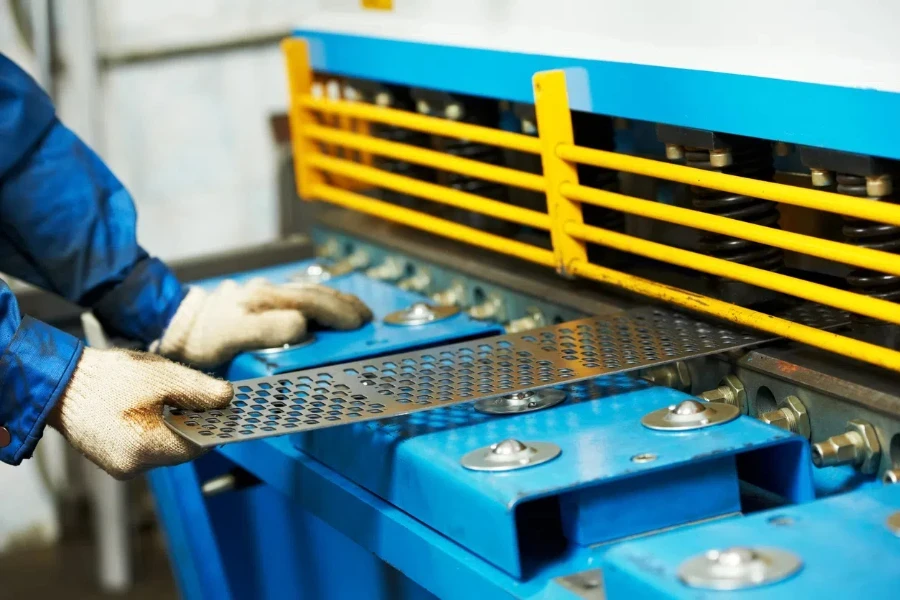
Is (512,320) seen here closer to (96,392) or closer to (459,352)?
(459,352)

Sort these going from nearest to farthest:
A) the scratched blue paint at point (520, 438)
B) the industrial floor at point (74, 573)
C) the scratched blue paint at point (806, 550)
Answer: the scratched blue paint at point (806, 550) < the scratched blue paint at point (520, 438) < the industrial floor at point (74, 573)

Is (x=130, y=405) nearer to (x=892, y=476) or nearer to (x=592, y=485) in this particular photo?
(x=592, y=485)

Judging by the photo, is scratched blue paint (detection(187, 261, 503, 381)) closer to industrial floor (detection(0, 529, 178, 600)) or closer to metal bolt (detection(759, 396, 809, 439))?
metal bolt (detection(759, 396, 809, 439))

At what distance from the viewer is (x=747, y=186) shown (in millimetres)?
1123

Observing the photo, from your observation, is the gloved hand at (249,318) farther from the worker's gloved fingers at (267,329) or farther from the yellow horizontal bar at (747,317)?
the yellow horizontal bar at (747,317)

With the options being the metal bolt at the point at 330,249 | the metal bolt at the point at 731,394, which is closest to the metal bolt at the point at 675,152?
the metal bolt at the point at 731,394

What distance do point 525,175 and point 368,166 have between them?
1.59 feet

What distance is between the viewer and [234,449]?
4.87 ft

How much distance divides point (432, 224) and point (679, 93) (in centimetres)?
54

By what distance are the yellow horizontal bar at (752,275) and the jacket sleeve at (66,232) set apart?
0.58 metres

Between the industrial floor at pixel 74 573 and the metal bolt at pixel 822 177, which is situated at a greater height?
the metal bolt at pixel 822 177

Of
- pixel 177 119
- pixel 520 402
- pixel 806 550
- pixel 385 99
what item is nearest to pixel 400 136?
pixel 385 99

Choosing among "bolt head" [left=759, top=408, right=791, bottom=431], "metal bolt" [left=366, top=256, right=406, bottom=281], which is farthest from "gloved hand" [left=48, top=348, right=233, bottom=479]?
"metal bolt" [left=366, top=256, right=406, bottom=281]

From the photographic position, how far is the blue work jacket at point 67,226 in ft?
5.12
